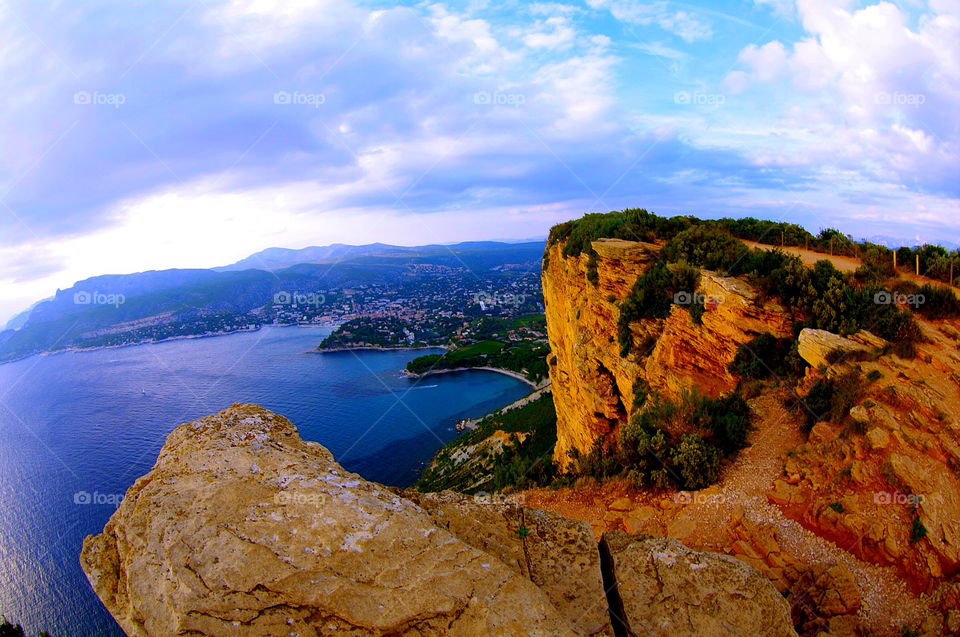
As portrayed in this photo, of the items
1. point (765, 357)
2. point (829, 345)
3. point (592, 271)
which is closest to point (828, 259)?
point (765, 357)

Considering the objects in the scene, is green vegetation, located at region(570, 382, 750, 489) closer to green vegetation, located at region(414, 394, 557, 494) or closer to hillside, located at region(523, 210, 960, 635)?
hillside, located at region(523, 210, 960, 635)

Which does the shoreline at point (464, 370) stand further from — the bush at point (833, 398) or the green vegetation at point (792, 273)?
the bush at point (833, 398)

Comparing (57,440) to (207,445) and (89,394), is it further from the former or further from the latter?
(207,445)

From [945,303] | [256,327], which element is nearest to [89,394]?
[256,327]

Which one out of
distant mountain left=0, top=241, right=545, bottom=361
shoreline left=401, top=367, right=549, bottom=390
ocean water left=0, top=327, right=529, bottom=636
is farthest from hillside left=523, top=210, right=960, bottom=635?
distant mountain left=0, top=241, right=545, bottom=361

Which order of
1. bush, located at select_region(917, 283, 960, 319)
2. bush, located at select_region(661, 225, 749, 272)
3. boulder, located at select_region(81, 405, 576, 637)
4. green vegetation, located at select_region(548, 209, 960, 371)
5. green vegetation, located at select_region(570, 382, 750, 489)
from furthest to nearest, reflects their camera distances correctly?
bush, located at select_region(661, 225, 749, 272), green vegetation, located at select_region(548, 209, 960, 371), bush, located at select_region(917, 283, 960, 319), green vegetation, located at select_region(570, 382, 750, 489), boulder, located at select_region(81, 405, 576, 637)
